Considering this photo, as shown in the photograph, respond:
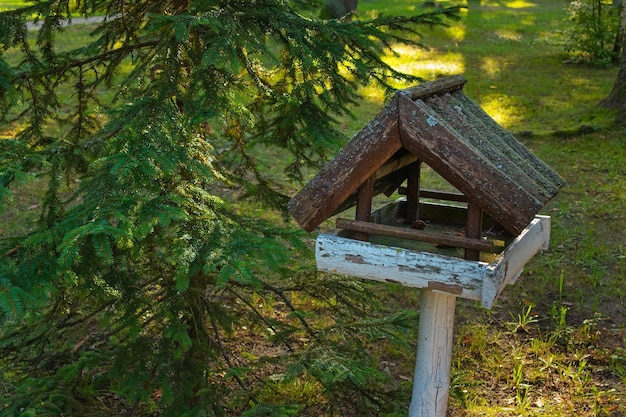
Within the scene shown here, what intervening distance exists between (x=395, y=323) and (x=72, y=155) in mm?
2096

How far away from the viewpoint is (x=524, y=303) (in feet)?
20.5

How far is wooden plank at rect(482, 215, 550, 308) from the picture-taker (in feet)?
9.80

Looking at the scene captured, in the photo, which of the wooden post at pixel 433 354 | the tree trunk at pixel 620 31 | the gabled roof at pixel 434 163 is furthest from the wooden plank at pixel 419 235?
the tree trunk at pixel 620 31

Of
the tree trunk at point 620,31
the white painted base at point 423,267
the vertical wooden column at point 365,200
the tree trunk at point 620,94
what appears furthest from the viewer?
the tree trunk at point 620,31

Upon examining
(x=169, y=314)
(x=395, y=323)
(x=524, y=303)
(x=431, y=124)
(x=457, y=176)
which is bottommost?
(x=524, y=303)

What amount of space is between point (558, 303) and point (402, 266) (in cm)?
349

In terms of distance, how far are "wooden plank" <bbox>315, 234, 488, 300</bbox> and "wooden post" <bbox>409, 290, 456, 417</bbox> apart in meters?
0.47

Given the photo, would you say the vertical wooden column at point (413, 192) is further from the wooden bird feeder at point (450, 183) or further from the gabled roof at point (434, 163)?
the gabled roof at point (434, 163)

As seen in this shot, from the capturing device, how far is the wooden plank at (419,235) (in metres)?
3.07

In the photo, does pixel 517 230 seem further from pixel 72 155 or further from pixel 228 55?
pixel 72 155

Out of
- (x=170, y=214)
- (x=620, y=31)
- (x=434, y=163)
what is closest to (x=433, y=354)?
(x=434, y=163)

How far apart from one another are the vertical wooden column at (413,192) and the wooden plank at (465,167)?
0.79 meters

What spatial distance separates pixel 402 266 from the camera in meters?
3.16

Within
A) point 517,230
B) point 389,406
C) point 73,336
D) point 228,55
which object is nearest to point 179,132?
point 228,55
